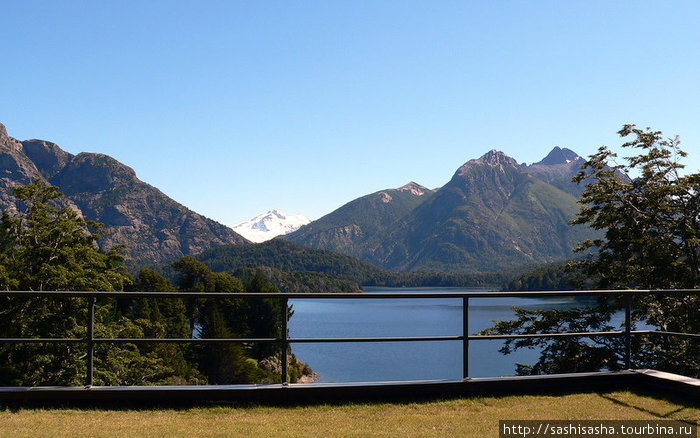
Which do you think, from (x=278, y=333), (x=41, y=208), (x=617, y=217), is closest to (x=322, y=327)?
(x=41, y=208)

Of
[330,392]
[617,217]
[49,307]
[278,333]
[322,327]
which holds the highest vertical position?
[617,217]

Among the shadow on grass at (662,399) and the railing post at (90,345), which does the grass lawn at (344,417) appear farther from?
the railing post at (90,345)

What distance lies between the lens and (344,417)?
5402 millimetres

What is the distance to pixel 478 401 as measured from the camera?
19.6 ft

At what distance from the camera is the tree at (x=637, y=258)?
1627 centimetres

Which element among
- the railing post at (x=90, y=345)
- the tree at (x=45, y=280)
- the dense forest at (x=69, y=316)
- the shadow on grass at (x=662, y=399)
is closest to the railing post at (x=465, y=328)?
the shadow on grass at (x=662, y=399)

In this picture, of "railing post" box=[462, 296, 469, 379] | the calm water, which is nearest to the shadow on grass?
"railing post" box=[462, 296, 469, 379]

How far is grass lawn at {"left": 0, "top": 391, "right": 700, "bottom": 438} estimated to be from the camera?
4.90m

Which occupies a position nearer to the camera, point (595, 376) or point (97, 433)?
point (97, 433)

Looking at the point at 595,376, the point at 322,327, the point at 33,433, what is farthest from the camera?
the point at 322,327

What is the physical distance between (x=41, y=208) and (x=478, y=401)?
2602 cm

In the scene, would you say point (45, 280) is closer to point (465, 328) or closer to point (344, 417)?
point (344, 417)

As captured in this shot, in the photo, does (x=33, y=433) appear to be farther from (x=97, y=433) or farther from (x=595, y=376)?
(x=595, y=376)

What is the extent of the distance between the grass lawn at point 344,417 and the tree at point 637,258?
1050 cm
